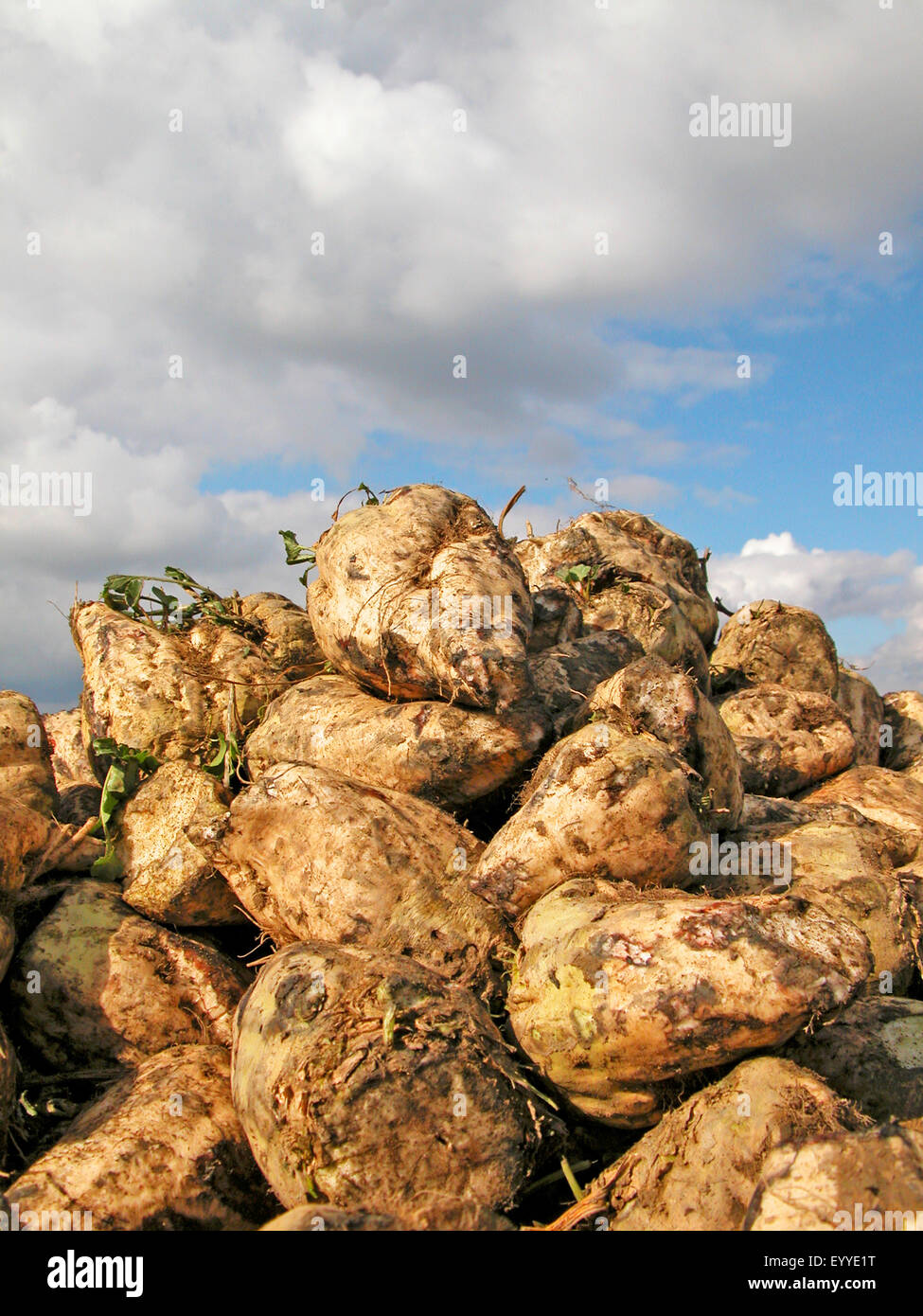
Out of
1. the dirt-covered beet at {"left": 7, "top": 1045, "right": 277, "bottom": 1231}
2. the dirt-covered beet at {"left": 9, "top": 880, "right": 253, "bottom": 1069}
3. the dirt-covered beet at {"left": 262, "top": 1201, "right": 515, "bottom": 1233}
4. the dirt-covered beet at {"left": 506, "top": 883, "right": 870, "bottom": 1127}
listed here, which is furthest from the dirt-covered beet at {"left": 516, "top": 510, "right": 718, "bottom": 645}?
the dirt-covered beet at {"left": 262, "top": 1201, "right": 515, "bottom": 1233}

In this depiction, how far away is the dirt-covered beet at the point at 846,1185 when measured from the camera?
2717mm

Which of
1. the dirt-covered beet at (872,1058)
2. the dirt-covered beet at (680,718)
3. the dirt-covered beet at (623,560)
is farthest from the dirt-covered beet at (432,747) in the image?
the dirt-covered beet at (872,1058)

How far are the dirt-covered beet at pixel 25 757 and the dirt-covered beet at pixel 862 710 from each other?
558 centimetres

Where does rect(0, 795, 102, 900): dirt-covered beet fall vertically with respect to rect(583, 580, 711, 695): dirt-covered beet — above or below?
below

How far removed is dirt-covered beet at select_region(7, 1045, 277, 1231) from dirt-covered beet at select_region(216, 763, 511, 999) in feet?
2.72

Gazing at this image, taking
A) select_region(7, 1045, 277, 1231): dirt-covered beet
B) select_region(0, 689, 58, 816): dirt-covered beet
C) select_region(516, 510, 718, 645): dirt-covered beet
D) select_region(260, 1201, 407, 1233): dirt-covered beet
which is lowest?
select_region(7, 1045, 277, 1231): dirt-covered beet

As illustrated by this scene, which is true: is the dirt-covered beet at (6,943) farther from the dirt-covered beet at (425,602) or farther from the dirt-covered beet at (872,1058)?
the dirt-covered beet at (872,1058)

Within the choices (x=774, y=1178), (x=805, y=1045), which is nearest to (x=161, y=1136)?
(x=774, y=1178)

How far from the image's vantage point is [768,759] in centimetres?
642

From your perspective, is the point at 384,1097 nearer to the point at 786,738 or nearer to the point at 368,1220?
the point at 368,1220

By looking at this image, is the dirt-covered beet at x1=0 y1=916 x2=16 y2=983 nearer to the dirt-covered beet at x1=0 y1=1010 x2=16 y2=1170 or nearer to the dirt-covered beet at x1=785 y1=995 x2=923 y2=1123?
the dirt-covered beet at x1=0 y1=1010 x2=16 y2=1170

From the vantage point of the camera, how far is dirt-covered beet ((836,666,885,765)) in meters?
7.66

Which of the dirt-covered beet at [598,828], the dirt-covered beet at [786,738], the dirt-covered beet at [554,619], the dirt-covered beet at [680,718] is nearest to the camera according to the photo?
the dirt-covered beet at [598,828]

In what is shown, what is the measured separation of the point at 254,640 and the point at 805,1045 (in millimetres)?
4123
